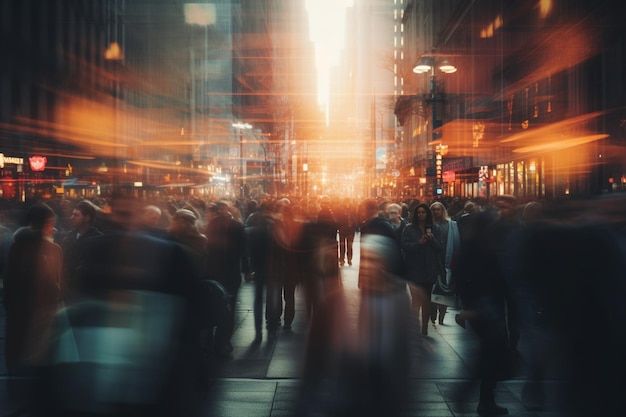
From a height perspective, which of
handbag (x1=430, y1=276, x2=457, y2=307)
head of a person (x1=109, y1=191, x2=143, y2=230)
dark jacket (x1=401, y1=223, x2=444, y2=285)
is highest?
head of a person (x1=109, y1=191, x2=143, y2=230)

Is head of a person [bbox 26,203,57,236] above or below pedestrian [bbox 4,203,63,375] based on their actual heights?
above

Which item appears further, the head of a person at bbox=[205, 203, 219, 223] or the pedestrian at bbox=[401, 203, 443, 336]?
the head of a person at bbox=[205, 203, 219, 223]

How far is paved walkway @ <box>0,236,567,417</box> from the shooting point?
214 inches

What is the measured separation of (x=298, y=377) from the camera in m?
4.02

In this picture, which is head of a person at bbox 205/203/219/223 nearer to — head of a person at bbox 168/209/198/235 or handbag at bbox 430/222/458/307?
head of a person at bbox 168/209/198/235

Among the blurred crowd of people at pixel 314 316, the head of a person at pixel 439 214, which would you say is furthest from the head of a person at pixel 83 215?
the head of a person at pixel 439 214

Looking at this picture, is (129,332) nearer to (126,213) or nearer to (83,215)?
(126,213)

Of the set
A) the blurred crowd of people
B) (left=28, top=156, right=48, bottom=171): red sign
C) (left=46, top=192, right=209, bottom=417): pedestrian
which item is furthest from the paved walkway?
(left=28, top=156, right=48, bottom=171): red sign

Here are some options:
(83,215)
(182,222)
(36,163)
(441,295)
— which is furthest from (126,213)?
(36,163)

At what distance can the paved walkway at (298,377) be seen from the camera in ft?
17.8

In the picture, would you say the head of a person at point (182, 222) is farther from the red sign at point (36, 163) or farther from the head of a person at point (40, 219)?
the red sign at point (36, 163)

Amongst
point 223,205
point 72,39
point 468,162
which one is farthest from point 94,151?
point 223,205

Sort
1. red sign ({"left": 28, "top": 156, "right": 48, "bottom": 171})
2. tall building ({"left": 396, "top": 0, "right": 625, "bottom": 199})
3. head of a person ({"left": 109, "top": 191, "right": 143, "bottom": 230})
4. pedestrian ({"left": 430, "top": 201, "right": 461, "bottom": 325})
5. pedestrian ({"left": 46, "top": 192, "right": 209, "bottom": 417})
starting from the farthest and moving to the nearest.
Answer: red sign ({"left": 28, "top": 156, "right": 48, "bottom": 171}) → tall building ({"left": 396, "top": 0, "right": 625, "bottom": 199}) → pedestrian ({"left": 430, "top": 201, "right": 461, "bottom": 325}) → head of a person ({"left": 109, "top": 191, "right": 143, "bottom": 230}) → pedestrian ({"left": 46, "top": 192, "right": 209, "bottom": 417})

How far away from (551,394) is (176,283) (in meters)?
4.14
